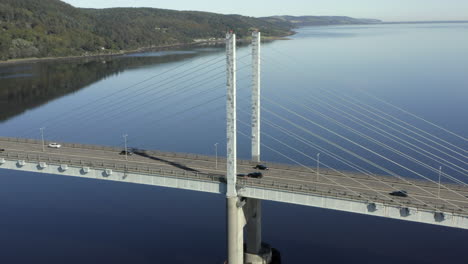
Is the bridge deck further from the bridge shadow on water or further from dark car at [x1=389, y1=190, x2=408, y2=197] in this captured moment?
dark car at [x1=389, y1=190, x2=408, y2=197]

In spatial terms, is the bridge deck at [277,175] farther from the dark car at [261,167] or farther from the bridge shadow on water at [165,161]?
the dark car at [261,167]

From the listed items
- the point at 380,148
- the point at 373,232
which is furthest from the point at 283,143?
the point at 373,232

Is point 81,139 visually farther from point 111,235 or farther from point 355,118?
point 355,118

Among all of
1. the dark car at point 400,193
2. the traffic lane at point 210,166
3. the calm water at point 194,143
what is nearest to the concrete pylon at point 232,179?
the traffic lane at point 210,166

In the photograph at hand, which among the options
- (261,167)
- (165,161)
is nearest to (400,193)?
(261,167)

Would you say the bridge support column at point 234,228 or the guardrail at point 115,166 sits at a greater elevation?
the guardrail at point 115,166
